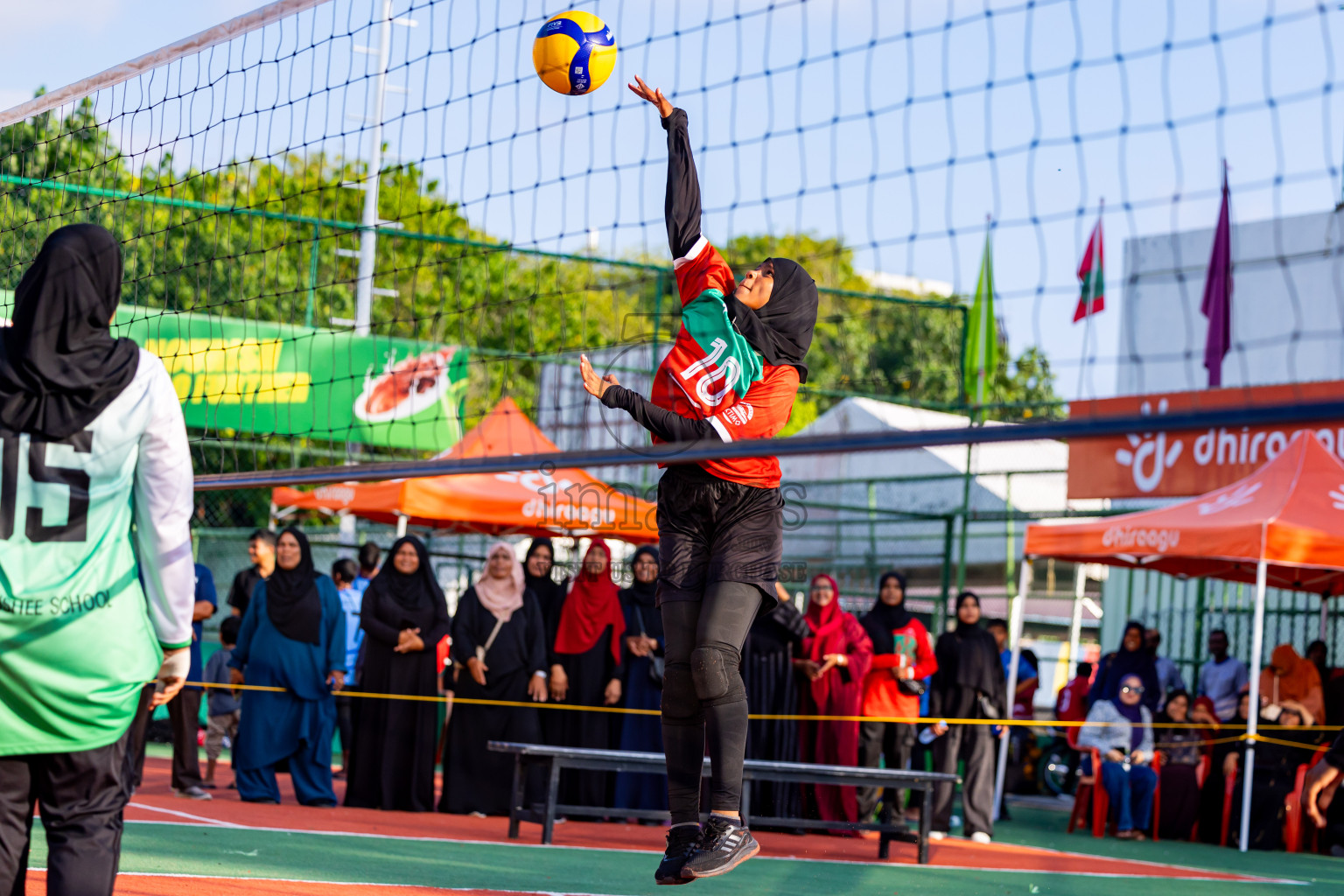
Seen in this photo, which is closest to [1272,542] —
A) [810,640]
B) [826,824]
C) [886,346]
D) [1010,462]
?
[810,640]

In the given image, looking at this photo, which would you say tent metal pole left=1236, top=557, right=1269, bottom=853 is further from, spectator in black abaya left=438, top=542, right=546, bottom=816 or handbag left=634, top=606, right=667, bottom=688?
spectator in black abaya left=438, top=542, right=546, bottom=816

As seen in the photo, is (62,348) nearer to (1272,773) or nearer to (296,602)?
(296,602)

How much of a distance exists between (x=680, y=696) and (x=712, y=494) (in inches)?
25.1

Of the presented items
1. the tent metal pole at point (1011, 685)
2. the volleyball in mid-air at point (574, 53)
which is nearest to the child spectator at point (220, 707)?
the tent metal pole at point (1011, 685)

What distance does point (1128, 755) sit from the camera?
498 inches

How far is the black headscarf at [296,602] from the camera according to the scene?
11.1m

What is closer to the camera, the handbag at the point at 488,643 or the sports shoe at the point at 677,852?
the sports shoe at the point at 677,852

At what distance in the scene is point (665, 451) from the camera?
4340mm

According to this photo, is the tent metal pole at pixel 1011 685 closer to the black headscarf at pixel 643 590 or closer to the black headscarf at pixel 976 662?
the black headscarf at pixel 976 662

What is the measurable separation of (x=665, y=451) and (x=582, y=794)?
782 cm

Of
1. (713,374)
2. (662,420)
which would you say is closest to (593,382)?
(662,420)

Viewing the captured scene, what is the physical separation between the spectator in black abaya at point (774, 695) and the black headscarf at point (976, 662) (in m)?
1.35

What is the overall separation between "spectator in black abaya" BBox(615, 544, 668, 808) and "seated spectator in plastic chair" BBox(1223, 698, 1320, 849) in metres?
4.70

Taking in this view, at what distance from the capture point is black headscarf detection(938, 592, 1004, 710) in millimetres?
11695
